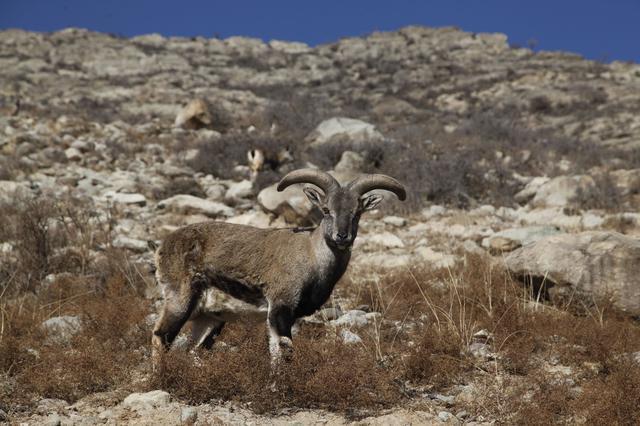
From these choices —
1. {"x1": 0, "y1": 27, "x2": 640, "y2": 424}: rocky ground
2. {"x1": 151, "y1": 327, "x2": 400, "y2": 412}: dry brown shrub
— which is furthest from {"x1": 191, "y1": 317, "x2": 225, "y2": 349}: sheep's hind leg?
{"x1": 151, "y1": 327, "x2": 400, "y2": 412}: dry brown shrub

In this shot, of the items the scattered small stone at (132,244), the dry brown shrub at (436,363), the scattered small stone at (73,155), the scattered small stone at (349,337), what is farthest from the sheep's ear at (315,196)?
the scattered small stone at (73,155)

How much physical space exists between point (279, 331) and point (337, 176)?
322 inches

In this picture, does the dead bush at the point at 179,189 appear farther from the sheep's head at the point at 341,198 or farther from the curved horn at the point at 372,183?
the curved horn at the point at 372,183

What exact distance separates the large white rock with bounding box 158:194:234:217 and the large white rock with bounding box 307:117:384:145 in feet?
23.4

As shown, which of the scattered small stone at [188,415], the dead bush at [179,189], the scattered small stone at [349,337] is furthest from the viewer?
the dead bush at [179,189]

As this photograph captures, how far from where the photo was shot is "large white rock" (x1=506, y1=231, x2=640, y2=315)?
7.07m

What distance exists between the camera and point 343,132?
807 inches

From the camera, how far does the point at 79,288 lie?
8.41 m

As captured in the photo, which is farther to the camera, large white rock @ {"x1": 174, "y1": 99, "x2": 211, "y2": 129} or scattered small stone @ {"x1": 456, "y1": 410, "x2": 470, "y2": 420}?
large white rock @ {"x1": 174, "y1": 99, "x2": 211, "y2": 129}

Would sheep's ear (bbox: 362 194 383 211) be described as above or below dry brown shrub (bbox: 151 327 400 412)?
above

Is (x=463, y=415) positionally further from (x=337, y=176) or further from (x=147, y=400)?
(x=337, y=176)

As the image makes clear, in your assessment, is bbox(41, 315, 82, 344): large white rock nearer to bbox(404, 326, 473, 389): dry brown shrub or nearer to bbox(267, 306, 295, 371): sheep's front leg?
bbox(267, 306, 295, 371): sheep's front leg

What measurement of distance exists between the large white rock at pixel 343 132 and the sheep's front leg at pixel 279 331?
14048mm

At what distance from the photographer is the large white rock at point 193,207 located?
509 inches
